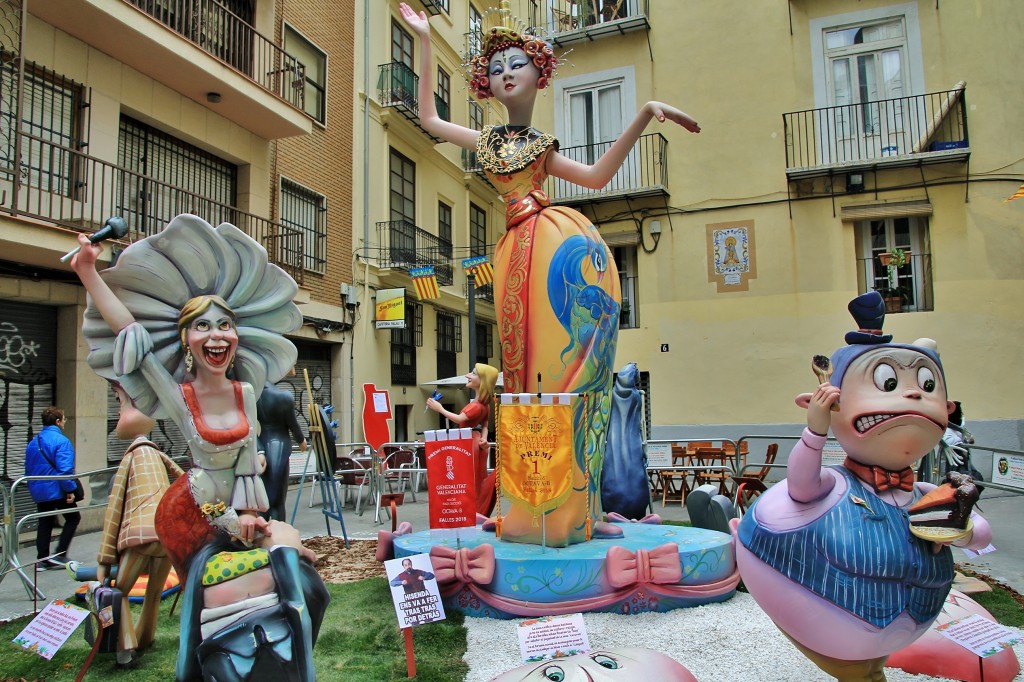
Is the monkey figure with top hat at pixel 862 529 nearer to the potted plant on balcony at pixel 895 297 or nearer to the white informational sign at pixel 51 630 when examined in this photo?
the white informational sign at pixel 51 630

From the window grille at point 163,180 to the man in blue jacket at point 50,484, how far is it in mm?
3656

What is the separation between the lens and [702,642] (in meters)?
3.88

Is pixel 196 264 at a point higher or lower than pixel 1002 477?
higher

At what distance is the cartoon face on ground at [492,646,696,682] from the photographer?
210 centimetres

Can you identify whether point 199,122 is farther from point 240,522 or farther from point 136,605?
point 240,522

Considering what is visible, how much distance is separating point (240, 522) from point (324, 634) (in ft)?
5.86

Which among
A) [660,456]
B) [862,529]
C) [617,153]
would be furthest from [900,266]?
[862,529]

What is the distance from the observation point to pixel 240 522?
8.87ft

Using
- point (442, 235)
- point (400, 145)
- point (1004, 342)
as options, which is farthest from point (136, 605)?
point (442, 235)

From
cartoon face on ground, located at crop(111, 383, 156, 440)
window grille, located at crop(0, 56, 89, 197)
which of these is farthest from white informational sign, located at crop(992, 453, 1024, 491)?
window grille, located at crop(0, 56, 89, 197)

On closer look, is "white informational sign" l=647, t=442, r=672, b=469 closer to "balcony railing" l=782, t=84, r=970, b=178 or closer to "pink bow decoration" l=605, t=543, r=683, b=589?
"pink bow decoration" l=605, t=543, r=683, b=589

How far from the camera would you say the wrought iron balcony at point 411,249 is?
49.2ft

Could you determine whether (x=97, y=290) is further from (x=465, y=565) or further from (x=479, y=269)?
(x=479, y=269)

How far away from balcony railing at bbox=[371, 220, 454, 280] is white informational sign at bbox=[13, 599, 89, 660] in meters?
11.8
